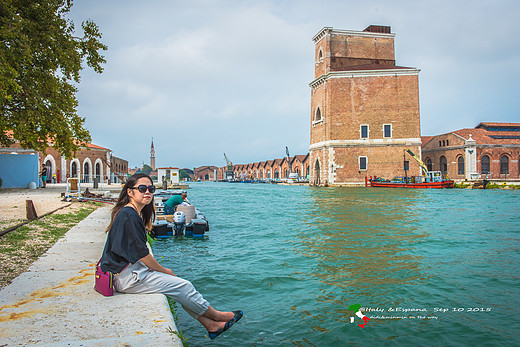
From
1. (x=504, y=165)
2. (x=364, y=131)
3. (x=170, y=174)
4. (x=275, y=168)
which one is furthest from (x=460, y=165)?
(x=275, y=168)

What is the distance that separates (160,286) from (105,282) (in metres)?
0.59

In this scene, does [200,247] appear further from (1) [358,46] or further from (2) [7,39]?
(1) [358,46]

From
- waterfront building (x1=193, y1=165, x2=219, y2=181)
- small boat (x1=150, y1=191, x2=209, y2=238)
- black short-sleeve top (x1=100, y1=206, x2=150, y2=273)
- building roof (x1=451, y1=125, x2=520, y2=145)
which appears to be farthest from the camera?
waterfront building (x1=193, y1=165, x2=219, y2=181)

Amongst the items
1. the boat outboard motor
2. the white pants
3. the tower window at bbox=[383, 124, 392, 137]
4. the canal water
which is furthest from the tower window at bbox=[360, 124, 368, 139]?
the white pants

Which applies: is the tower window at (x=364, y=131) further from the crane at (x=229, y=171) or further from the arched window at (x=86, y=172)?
the crane at (x=229, y=171)

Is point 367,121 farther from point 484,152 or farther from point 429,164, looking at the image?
point 484,152

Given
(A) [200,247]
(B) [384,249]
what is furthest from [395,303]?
(A) [200,247]

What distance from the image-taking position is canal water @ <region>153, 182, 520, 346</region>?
4.41m

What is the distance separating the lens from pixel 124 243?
363cm

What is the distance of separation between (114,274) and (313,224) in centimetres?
1060

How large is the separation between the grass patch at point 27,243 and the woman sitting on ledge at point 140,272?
6.05 feet

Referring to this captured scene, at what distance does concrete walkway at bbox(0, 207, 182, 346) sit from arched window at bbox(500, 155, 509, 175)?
49.9 metres

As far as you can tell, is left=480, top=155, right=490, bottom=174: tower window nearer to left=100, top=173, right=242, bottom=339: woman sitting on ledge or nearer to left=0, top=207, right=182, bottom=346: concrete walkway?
left=100, top=173, right=242, bottom=339: woman sitting on ledge

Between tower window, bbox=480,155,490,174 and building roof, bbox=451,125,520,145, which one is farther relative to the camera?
building roof, bbox=451,125,520,145
